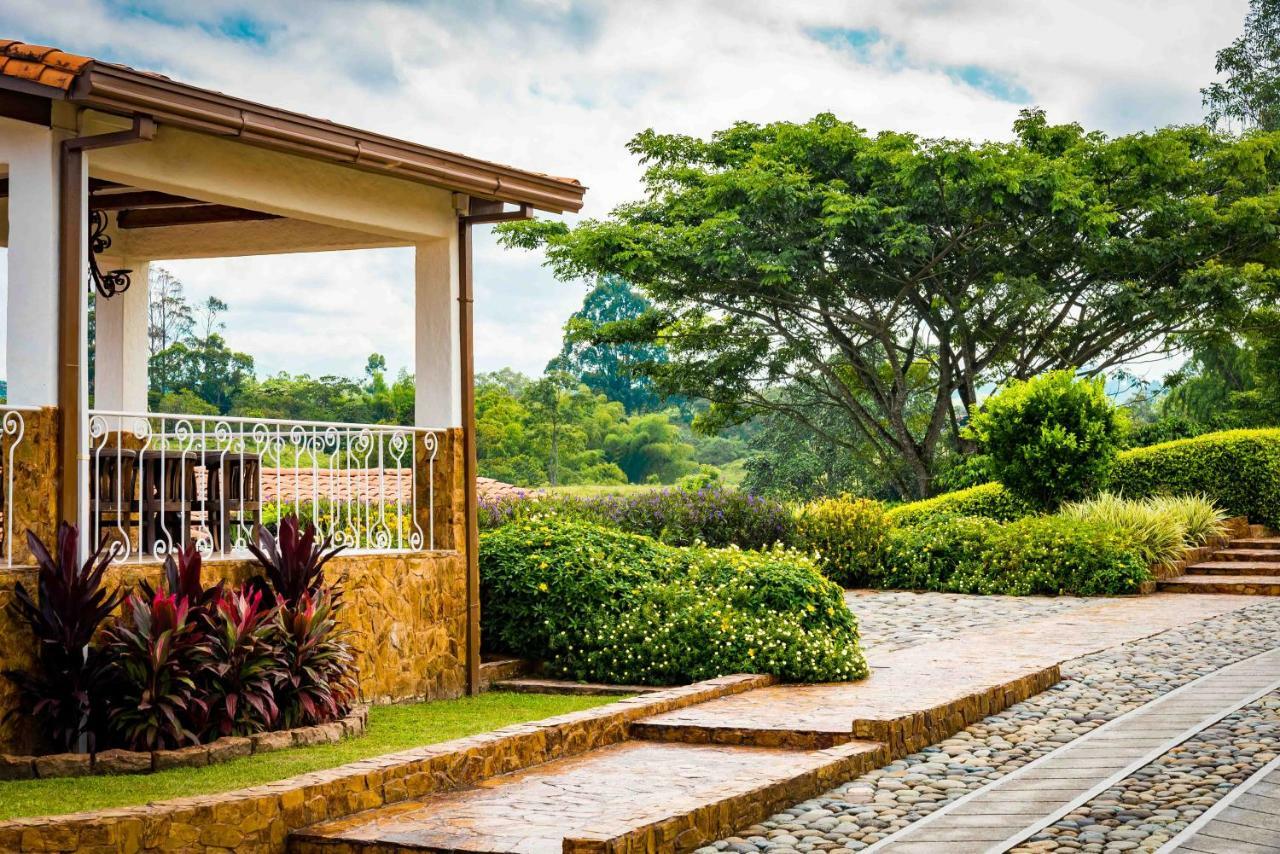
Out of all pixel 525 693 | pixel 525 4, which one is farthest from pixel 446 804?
pixel 525 4

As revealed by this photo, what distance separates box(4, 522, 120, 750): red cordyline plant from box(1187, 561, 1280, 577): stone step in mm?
12943

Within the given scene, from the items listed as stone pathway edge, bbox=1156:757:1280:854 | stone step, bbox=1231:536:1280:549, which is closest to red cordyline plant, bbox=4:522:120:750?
stone pathway edge, bbox=1156:757:1280:854

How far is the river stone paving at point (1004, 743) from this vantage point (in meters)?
5.57

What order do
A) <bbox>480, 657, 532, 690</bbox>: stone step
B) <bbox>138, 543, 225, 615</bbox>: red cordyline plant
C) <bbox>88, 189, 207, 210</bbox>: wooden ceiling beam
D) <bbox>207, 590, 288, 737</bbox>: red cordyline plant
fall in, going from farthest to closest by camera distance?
<bbox>480, 657, 532, 690</bbox>: stone step
<bbox>88, 189, 207, 210</bbox>: wooden ceiling beam
<bbox>138, 543, 225, 615</bbox>: red cordyline plant
<bbox>207, 590, 288, 737</bbox>: red cordyline plant

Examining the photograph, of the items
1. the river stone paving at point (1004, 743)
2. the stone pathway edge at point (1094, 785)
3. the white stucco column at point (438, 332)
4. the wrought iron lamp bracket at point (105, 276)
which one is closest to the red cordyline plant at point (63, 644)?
the white stucco column at point (438, 332)

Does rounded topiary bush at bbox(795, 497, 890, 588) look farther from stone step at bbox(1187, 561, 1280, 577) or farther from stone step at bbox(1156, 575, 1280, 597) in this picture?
stone step at bbox(1187, 561, 1280, 577)

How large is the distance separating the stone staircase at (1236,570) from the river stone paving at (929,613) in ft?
5.61

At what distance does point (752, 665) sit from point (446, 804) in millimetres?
3365

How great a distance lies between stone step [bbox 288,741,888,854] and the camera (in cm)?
516

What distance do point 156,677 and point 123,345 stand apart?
4373mm

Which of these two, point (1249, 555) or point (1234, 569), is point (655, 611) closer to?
point (1234, 569)

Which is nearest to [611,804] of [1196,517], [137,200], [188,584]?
[188,584]

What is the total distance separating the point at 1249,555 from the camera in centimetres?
1609

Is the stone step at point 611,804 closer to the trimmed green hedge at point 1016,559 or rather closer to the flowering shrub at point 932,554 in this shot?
the trimmed green hedge at point 1016,559
